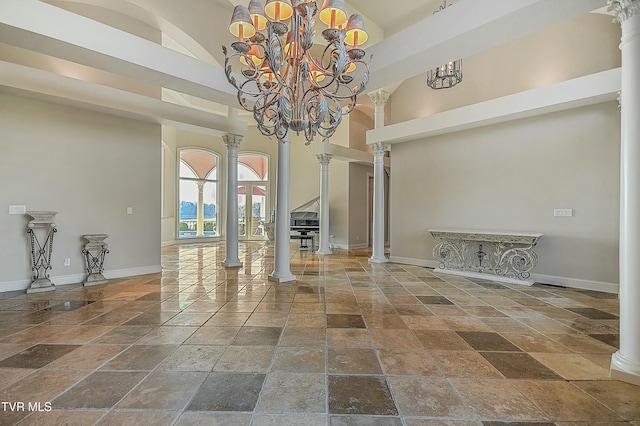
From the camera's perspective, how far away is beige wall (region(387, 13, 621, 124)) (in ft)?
16.0

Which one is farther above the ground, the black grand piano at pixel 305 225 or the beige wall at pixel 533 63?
the beige wall at pixel 533 63

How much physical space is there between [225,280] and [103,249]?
218 centimetres

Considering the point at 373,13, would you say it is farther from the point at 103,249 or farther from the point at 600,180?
the point at 103,249

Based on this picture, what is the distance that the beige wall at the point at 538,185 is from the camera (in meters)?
4.77

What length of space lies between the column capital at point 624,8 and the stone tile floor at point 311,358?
262 cm

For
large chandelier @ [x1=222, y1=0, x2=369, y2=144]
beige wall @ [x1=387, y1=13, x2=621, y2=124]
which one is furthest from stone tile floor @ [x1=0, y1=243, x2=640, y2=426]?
beige wall @ [x1=387, y1=13, x2=621, y2=124]

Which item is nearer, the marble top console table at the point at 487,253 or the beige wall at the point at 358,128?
the marble top console table at the point at 487,253

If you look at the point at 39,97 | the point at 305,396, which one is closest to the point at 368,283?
the point at 305,396

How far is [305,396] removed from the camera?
77.3 inches

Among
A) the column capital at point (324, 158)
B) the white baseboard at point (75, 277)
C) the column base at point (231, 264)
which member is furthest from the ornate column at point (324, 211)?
the white baseboard at point (75, 277)

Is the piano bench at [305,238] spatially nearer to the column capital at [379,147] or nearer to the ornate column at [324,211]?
the ornate column at [324,211]

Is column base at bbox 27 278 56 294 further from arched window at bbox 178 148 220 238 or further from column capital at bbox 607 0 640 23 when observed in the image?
column capital at bbox 607 0 640 23

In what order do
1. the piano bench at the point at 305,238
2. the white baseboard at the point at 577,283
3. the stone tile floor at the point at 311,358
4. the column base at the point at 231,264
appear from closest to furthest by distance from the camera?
the stone tile floor at the point at 311,358
the white baseboard at the point at 577,283
the column base at the point at 231,264
the piano bench at the point at 305,238

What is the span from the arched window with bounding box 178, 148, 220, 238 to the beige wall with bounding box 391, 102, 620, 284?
27.1ft
